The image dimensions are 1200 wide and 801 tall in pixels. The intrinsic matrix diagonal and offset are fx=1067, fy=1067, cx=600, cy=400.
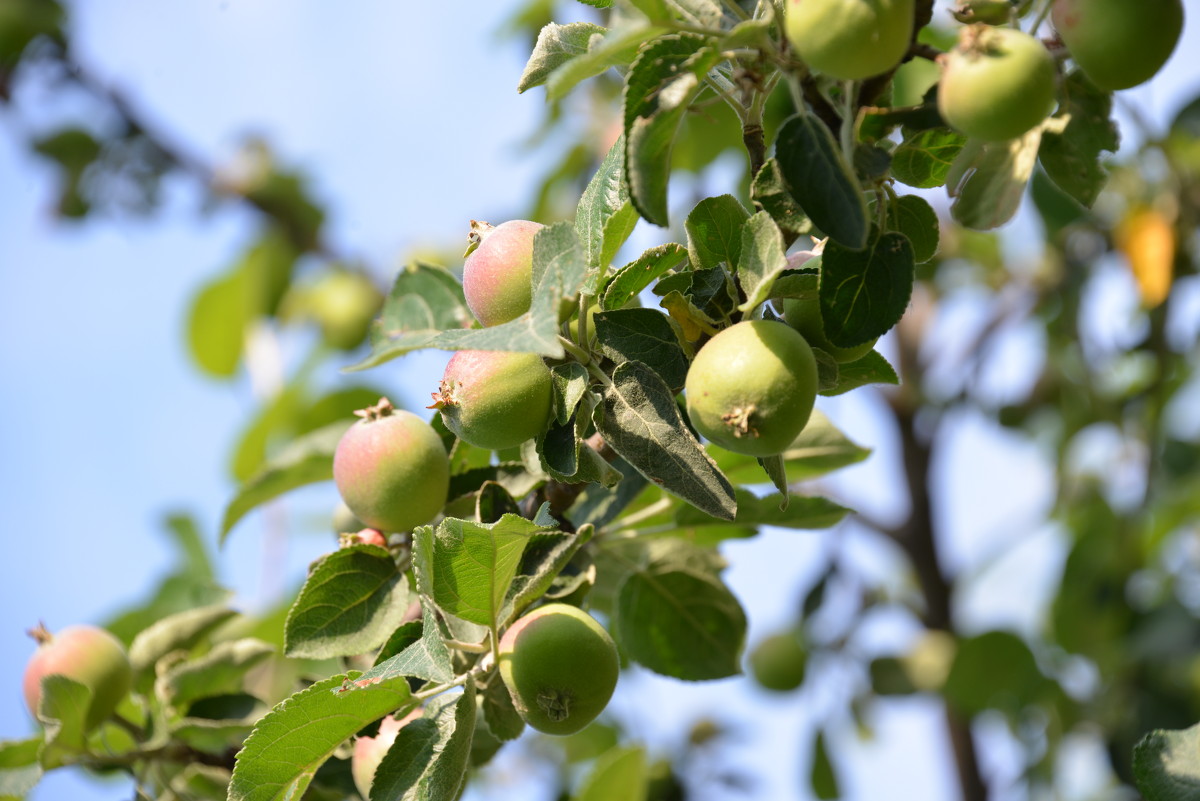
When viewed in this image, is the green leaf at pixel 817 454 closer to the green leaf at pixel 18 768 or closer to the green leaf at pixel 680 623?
the green leaf at pixel 680 623

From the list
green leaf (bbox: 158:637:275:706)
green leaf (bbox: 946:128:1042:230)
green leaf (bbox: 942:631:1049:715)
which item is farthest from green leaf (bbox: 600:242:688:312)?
green leaf (bbox: 942:631:1049:715)

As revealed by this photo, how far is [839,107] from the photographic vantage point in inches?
31.5

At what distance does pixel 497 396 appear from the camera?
850mm

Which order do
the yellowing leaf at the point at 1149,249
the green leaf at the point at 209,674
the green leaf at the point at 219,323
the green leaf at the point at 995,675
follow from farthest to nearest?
the green leaf at the point at 219,323, the yellowing leaf at the point at 1149,249, the green leaf at the point at 995,675, the green leaf at the point at 209,674

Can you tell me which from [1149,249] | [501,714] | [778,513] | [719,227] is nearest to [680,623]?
[778,513]

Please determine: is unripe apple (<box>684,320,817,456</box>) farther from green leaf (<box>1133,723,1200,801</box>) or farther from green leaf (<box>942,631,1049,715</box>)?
green leaf (<box>942,631,1049,715</box>)

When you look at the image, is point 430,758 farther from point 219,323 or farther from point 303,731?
point 219,323

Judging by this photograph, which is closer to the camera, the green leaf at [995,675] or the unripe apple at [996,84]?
the unripe apple at [996,84]

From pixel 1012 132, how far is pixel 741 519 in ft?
1.77

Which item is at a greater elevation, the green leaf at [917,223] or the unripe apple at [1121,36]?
the unripe apple at [1121,36]

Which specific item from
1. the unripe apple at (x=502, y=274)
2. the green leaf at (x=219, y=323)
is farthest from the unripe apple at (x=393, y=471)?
the green leaf at (x=219, y=323)

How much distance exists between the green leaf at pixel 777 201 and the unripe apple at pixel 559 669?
355 mm

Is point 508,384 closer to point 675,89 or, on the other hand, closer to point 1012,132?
point 675,89

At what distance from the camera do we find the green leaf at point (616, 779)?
1326 mm
